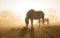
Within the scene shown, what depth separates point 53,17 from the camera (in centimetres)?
325

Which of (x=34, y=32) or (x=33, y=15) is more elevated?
(x=33, y=15)

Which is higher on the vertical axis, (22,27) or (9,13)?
(9,13)

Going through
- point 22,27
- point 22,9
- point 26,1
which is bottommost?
point 22,27

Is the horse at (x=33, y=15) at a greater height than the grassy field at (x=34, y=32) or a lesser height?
greater

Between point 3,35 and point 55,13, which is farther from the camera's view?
point 55,13

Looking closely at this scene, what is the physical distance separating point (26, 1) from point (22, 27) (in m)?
0.69

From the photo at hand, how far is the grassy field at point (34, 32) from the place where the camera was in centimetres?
306

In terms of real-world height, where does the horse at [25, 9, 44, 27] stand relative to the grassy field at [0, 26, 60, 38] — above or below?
above

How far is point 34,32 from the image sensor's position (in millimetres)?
3133

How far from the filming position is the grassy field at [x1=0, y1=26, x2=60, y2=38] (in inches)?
120

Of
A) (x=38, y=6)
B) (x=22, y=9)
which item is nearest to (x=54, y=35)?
(x=38, y=6)

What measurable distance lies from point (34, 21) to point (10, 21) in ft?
1.95

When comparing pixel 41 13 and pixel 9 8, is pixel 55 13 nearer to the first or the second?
pixel 41 13

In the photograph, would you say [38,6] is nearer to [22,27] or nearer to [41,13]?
[41,13]
